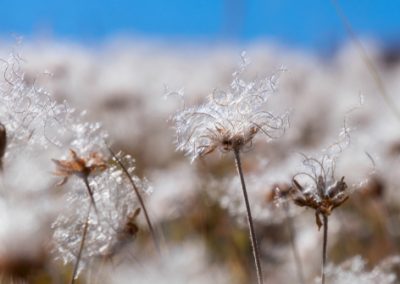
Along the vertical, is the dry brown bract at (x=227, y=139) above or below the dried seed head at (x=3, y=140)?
below

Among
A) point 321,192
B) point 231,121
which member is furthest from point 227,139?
point 321,192

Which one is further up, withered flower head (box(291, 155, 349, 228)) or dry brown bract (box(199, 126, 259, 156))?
dry brown bract (box(199, 126, 259, 156))

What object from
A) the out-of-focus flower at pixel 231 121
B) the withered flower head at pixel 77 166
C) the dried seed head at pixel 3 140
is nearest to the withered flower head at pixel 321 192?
the out-of-focus flower at pixel 231 121

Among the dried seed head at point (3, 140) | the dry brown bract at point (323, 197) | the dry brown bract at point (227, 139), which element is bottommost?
the dry brown bract at point (323, 197)

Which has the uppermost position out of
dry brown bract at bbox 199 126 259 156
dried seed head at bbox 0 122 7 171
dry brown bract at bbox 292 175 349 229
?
dried seed head at bbox 0 122 7 171

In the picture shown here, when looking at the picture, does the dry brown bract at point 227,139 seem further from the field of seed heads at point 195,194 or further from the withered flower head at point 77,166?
the withered flower head at point 77,166

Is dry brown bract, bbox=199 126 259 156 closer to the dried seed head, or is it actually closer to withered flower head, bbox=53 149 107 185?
withered flower head, bbox=53 149 107 185

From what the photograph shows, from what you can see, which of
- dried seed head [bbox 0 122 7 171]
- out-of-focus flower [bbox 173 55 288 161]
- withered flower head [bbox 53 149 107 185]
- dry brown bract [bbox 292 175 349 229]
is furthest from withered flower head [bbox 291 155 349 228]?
A: dried seed head [bbox 0 122 7 171]

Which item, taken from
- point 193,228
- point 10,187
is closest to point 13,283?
point 10,187
